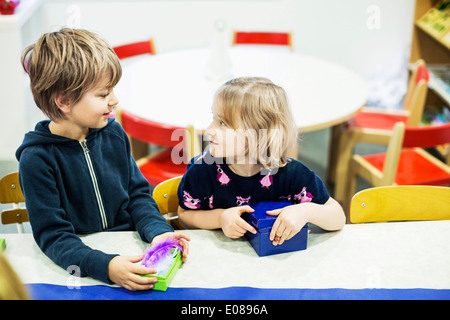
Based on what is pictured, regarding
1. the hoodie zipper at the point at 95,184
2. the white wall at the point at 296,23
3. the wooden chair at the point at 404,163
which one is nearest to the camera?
the hoodie zipper at the point at 95,184

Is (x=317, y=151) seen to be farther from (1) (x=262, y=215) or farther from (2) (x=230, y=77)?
(1) (x=262, y=215)

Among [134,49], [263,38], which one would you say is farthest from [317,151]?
[134,49]

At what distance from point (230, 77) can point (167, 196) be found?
4.03ft

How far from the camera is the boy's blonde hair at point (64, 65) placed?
3.49 feet

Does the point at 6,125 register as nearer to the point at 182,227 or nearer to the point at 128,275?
the point at 182,227

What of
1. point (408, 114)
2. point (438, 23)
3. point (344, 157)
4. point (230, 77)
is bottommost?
point (344, 157)

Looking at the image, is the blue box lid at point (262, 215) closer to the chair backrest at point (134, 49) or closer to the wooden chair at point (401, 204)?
the wooden chair at point (401, 204)

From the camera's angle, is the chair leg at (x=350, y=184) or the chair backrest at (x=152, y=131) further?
the chair leg at (x=350, y=184)

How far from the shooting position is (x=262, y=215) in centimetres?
109

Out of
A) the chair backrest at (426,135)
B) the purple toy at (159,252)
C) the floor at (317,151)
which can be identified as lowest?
the floor at (317,151)

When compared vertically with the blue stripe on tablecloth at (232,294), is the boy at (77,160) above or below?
above

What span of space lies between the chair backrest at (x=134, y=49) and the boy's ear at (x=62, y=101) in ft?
6.06

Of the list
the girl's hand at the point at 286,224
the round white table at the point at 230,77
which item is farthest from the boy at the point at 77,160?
the round white table at the point at 230,77

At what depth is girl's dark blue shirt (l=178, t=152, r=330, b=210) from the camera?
48.2 inches
